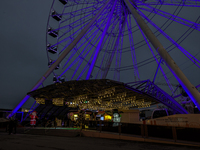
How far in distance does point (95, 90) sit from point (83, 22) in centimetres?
895

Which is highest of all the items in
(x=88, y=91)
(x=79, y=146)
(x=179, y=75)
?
(x=88, y=91)

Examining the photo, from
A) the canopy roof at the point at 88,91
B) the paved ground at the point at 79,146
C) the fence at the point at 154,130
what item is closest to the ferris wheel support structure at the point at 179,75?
the fence at the point at 154,130

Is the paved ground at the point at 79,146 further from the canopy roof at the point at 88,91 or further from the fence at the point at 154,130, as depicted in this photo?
the canopy roof at the point at 88,91

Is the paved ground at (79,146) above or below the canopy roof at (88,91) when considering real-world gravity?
below

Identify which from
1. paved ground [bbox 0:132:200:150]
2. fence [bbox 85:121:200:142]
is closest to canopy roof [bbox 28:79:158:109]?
fence [bbox 85:121:200:142]

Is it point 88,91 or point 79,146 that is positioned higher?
point 88,91

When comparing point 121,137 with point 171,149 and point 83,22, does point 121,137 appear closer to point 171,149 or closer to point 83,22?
point 171,149

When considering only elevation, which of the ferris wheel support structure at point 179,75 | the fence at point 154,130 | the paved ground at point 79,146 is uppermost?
the ferris wheel support structure at point 179,75

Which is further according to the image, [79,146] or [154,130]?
[154,130]

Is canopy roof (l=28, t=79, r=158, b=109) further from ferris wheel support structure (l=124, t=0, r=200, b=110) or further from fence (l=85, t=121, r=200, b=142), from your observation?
ferris wheel support structure (l=124, t=0, r=200, b=110)

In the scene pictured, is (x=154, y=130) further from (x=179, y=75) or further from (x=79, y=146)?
(x=79, y=146)

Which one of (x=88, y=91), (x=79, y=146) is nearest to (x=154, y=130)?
(x=79, y=146)

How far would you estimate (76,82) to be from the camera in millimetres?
16828

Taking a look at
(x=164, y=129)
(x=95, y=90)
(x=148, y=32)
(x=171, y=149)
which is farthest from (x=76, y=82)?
(x=171, y=149)
